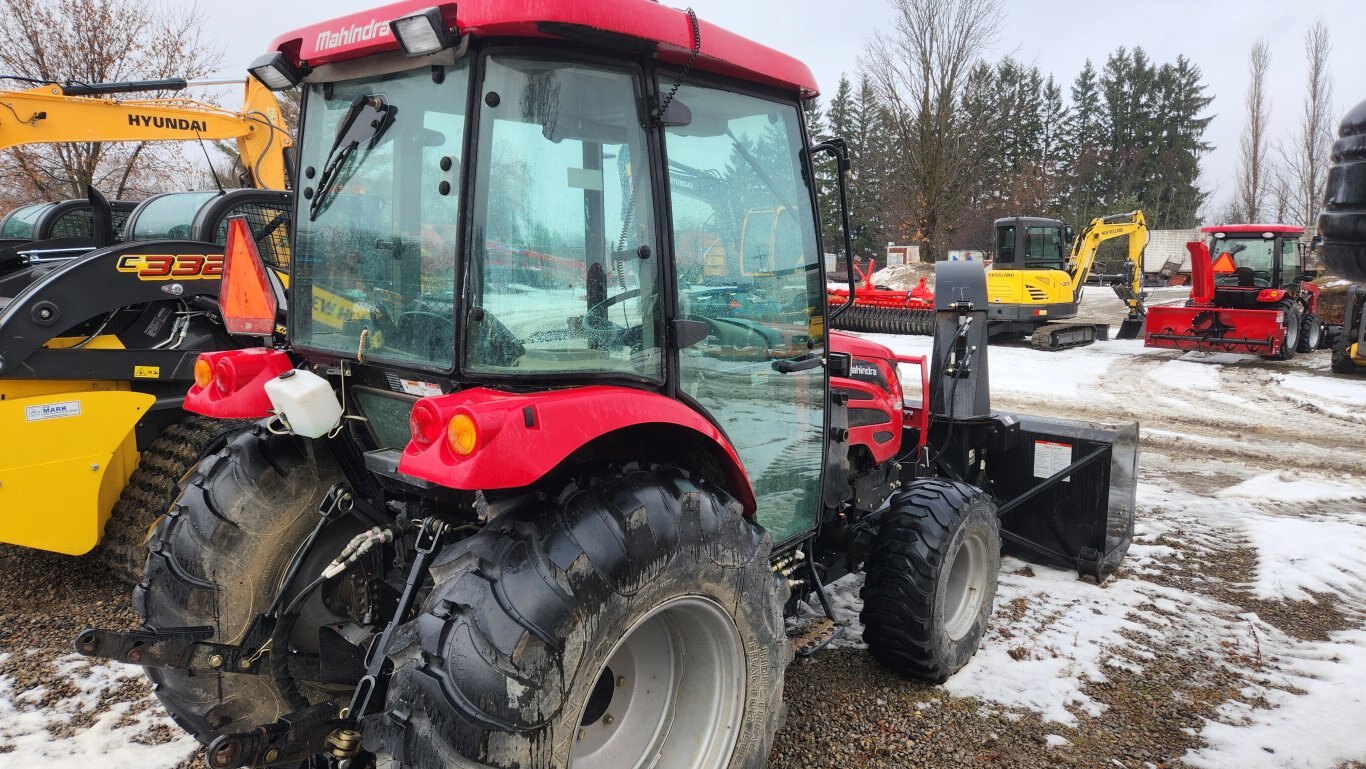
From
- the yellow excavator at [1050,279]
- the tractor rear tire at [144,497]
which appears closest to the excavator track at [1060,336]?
the yellow excavator at [1050,279]

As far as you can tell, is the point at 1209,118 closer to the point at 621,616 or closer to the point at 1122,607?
the point at 1122,607

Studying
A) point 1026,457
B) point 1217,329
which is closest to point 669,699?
point 1026,457

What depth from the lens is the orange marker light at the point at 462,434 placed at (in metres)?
1.94

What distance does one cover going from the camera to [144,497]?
4.48m

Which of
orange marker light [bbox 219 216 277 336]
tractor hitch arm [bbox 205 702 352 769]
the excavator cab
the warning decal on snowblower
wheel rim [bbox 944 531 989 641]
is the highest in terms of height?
the excavator cab

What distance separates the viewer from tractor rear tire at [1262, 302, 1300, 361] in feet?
45.7

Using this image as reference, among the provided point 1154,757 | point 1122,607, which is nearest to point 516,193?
point 1154,757

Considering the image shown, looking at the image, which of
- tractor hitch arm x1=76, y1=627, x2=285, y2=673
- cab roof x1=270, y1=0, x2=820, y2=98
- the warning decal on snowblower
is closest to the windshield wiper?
cab roof x1=270, y1=0, x2=820, y2=98

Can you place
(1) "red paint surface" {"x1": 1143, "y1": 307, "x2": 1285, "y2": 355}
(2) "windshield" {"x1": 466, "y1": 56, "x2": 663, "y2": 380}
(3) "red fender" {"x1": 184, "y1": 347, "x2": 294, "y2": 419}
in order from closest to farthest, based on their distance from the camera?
1. (2) "windshield" {"x1": 466, "y1": 56, "x2": 663, "y2": 380}
2. (3) "red fender" {"x1": 184, "y1": 347, "x2": 294, "y2": 419}
3. (1) "red paint surface" {"x1": 1143, "y1": 307, "x2": 1285, "y2": 355}

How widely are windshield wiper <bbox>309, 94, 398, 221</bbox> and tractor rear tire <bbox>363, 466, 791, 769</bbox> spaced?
→ 1.20 metres

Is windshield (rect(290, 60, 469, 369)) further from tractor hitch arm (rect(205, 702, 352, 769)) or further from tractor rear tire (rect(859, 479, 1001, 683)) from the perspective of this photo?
tractor rear tire (rect(859, 479, 1001, 683))

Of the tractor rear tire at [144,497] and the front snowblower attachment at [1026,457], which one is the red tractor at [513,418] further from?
the tractor rear tire at [144,497]

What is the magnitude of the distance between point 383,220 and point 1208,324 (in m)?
15.3

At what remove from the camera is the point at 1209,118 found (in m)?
46.5
